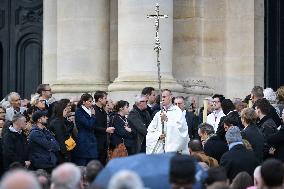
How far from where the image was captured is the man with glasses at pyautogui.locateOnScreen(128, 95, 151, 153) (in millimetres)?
18922

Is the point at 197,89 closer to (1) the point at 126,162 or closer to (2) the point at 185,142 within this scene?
(2) the point at 185,142

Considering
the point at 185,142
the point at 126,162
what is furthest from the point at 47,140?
the point at 126,162

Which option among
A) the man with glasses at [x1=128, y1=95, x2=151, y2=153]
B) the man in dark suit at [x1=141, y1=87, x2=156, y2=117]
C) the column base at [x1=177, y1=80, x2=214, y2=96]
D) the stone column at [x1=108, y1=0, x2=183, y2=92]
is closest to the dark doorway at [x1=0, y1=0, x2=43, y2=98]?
the column base at [x1=177, y1=80, x2=214, y2=96]

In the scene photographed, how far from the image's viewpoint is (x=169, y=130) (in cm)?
1798

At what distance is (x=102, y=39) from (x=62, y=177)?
13.9m

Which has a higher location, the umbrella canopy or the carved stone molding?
the carved stone molding

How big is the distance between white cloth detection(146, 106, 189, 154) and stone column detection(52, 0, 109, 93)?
423cm

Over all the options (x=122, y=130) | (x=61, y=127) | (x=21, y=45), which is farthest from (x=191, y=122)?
(x=21, y=45)

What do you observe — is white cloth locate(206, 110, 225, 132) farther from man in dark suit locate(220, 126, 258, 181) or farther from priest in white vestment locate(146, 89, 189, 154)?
man in dark suit locate(220, 126, 258, 181)

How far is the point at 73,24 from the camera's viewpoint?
22.4 meters

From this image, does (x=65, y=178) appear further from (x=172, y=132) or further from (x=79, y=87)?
(x=79, y=87)

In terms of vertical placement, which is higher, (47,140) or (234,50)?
(234,50)

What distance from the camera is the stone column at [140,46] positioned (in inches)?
832

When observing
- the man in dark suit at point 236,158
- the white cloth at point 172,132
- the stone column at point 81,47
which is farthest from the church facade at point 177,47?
the man in dark suit at point 236,158
